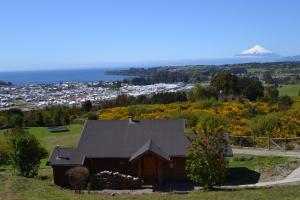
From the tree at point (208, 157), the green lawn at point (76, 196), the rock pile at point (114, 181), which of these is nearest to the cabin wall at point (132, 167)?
the rock pile at point (114, 181)

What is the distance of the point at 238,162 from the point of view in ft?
99.1

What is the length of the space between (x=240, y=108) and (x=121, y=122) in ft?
84.3

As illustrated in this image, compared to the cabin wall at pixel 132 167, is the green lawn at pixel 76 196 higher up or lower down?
higher up

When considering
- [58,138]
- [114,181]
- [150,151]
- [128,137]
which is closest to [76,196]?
[114,181]

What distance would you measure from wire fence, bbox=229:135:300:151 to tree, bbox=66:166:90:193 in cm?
1496

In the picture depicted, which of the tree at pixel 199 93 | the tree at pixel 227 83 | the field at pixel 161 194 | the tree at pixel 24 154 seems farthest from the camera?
the tree at pixel 227 83

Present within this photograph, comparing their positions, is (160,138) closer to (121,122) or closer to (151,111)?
(121,122)

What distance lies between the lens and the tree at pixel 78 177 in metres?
24.7

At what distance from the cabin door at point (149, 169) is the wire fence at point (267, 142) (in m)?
10.5

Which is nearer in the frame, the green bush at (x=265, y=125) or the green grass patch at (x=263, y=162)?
the green grass patch at (x=263, y=162)

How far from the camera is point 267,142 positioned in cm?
3406

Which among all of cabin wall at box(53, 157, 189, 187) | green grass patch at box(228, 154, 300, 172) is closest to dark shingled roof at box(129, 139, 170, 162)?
cabin wall at box(53, 157, 189, 187)

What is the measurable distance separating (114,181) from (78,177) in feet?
8.94

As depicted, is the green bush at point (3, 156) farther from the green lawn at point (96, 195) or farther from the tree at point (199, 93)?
the tree at point (199, 93)
